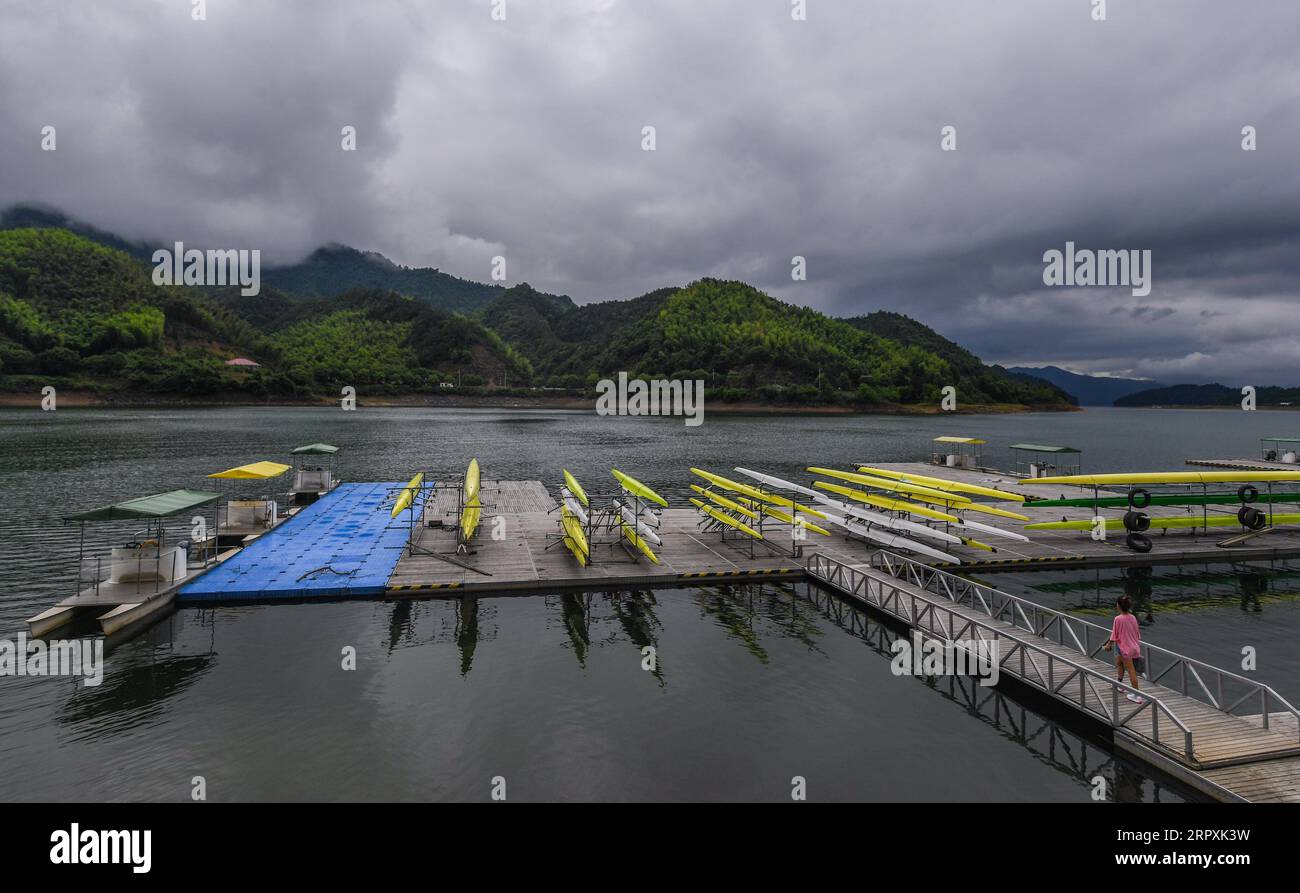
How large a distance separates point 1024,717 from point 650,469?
5049cm

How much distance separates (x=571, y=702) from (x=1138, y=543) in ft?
86.6

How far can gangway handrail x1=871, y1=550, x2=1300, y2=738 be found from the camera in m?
12.5

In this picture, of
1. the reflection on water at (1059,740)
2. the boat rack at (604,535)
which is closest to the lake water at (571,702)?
the reflection on water at (1059,740)

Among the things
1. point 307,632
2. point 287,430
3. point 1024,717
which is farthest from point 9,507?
point 287,430

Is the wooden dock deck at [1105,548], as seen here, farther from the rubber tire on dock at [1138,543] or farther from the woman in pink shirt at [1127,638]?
the woman in pink shirt at [1127,638]

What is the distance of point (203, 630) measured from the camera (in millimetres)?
18219

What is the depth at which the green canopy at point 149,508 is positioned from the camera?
1750 cm

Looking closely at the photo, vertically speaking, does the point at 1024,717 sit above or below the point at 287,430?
A: below

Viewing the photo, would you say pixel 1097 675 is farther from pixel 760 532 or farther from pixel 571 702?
pixel 760 532

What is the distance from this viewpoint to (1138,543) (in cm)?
2706

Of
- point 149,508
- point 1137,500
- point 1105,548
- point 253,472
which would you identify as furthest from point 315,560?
point 1137,500

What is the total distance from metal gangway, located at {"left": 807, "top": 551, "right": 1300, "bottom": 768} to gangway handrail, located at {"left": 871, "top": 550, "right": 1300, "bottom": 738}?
0.14ft
